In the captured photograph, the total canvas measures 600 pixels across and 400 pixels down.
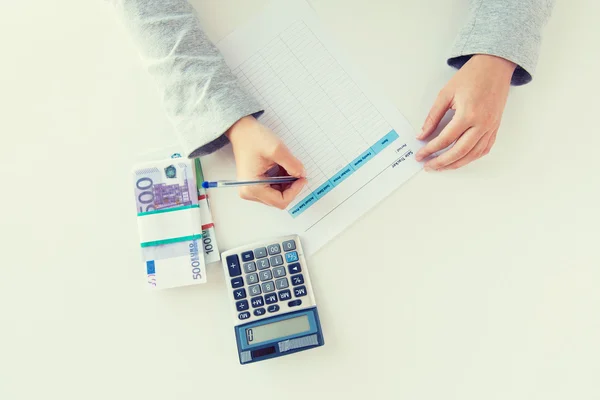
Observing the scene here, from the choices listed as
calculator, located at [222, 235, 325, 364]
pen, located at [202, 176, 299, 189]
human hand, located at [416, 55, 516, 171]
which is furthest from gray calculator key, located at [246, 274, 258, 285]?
human hand, located at [416, 55, 516, 171]

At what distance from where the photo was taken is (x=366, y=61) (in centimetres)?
61

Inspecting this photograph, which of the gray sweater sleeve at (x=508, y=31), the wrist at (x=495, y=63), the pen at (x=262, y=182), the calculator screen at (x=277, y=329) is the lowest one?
the calculator screen at (x=277, y=329)

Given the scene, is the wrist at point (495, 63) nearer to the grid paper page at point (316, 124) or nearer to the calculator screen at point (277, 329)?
the grid paper page at point (316, 124)

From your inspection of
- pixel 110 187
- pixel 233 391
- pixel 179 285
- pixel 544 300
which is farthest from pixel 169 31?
pixel 544 300

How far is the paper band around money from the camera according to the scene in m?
0.57

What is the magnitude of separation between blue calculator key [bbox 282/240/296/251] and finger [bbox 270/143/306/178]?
0.26ft

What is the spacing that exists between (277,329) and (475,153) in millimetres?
318

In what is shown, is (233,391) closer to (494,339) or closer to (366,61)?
(494,339)

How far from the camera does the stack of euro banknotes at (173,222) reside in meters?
0.57

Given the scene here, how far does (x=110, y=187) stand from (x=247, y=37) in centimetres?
26

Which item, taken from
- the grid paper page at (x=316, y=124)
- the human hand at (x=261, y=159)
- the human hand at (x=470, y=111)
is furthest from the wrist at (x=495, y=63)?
the human hand at (x=261, y=159)

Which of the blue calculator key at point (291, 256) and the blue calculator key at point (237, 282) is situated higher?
the blue calculator key at point (291, 256)

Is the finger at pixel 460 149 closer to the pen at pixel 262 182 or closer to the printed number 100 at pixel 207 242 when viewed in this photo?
the pen at pixel 262 182

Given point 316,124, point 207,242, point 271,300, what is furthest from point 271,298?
point 316,124
